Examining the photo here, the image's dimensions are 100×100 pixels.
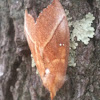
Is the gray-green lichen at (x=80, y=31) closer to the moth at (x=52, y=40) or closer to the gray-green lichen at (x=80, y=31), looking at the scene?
the gray-green lichen at (x=80, y=31)

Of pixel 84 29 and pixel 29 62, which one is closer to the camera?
pixel 84 29

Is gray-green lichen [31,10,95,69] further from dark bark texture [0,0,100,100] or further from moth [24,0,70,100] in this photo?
moth [24,0,70,100]

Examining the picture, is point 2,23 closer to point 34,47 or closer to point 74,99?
point 34,47

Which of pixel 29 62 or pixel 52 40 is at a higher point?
pixel 52 40

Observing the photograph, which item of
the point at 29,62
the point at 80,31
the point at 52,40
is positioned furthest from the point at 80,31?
the point at 29,62

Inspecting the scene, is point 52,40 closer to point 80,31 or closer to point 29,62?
point 80,31

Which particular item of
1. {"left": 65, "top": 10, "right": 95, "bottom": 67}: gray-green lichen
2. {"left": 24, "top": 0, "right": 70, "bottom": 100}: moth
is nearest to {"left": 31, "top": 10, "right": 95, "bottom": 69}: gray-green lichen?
{"left": 65, "top": 10, "right": 95, "bottom": 67}: gray-green lichen

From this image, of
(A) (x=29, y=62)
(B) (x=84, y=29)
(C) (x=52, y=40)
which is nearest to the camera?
(C) (x=52, y=40)

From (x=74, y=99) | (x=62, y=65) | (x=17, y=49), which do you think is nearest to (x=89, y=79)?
(x=74, y=99)
